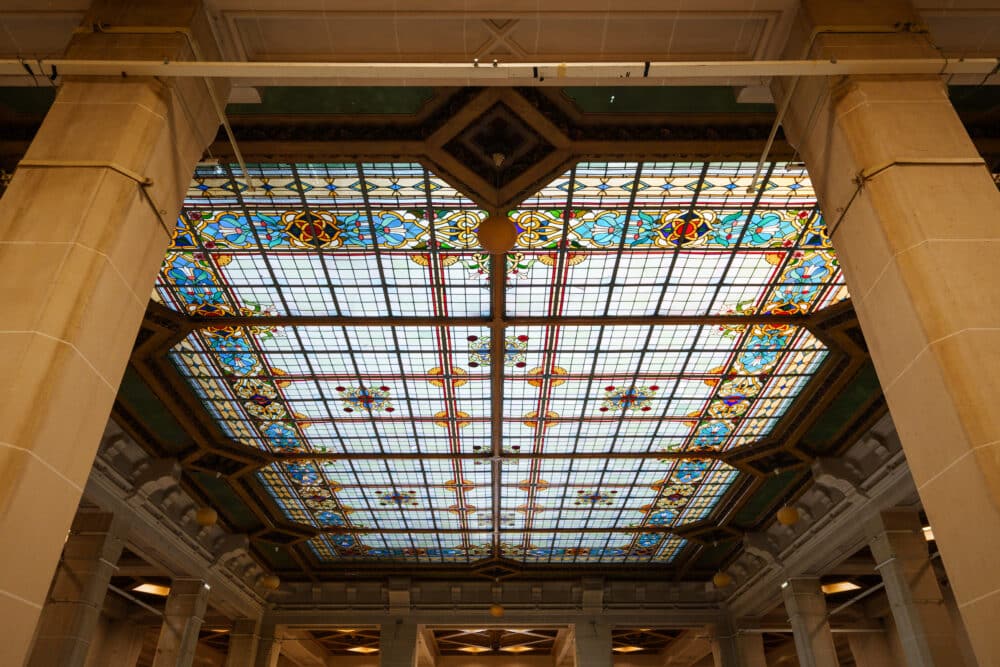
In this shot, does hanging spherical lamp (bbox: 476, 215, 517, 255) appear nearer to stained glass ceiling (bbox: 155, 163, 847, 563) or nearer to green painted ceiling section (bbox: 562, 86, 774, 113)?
stained glass ceiling (bbox: 155, 163, 847, 563)

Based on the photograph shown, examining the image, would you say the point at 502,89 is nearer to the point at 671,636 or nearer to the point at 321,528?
the point at 321,528

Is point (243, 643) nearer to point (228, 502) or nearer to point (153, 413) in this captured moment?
point (228, 502)

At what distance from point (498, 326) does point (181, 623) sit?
11.1m

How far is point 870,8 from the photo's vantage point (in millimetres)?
5195

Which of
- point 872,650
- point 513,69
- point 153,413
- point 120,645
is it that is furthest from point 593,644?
point 513,69

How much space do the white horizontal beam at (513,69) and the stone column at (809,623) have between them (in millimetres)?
13365

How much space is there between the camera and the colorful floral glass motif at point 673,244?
26.7 ft

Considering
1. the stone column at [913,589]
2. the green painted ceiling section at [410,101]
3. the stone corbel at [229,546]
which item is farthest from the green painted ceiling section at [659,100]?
the stone corbel at [229,546]

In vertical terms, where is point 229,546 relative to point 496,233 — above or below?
above

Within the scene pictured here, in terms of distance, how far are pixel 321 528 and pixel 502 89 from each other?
13812 millimetres

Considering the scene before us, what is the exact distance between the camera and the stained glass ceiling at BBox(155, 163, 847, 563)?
841cm

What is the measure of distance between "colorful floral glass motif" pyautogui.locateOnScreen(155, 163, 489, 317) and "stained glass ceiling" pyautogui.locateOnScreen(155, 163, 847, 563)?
3 cm

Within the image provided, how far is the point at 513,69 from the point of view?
4902 millimetres

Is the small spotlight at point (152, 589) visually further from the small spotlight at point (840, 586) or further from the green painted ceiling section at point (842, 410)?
the small spotlight at point (840, 586)
